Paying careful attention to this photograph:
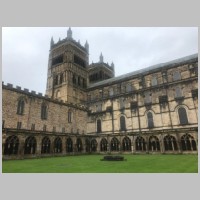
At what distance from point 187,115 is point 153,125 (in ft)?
21.3

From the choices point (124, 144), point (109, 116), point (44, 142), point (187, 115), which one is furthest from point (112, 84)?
point (44, 142)

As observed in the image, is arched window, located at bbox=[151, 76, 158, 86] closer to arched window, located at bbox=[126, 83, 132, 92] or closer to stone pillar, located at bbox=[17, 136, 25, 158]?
arched window, located at bbox=[126, 83, 132, 92]

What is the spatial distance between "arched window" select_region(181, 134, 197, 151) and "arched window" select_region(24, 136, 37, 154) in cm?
2345

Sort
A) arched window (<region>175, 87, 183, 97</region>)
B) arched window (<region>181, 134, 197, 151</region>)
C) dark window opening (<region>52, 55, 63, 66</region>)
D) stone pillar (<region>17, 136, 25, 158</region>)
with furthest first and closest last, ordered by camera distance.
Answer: dark window opening (<region>52, 55, 63, 66</region>) → arched window (<region>175, 87, 183, 97</region>) → arched window (<region>181, 134, 197, 151</region>) → stone pillar (<region>17, 136, 25, 158</region>)

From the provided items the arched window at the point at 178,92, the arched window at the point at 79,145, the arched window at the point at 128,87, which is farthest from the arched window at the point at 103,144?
the arched window at the point at 178,92

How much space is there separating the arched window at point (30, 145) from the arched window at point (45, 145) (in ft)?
5.18

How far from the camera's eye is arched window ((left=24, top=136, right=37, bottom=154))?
26.2 metres

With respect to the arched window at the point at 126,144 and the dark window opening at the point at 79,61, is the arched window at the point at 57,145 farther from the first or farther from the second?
the dark window opening at the point at 79,61

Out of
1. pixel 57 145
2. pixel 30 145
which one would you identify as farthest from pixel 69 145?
pixel 30 145

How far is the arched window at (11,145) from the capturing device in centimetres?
2381

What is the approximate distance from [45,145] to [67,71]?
89.1 feet

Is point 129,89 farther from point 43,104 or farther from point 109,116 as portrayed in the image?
point 43,104

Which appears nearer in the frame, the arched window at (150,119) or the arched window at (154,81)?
the arched window at (150,119)

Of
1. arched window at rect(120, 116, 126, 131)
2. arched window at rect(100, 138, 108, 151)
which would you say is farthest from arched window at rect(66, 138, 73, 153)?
arched window at rect(120, 116, 126, 131)
